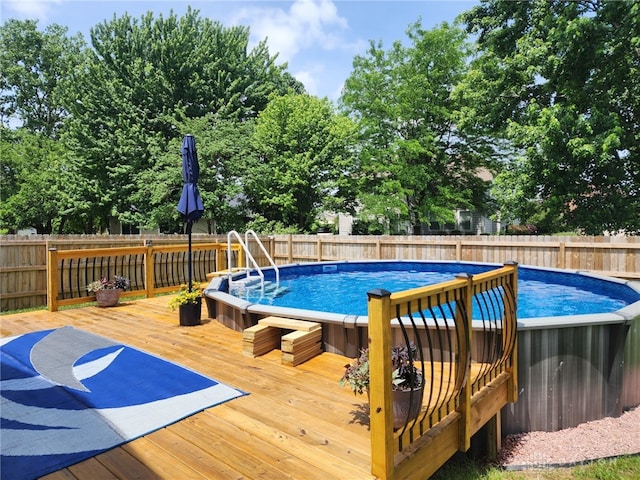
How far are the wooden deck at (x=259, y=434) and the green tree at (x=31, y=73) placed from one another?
90.3ft

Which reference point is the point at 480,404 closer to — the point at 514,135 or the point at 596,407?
the point at 596,407

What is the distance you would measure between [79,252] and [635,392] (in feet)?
26.1

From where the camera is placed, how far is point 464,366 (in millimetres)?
2564

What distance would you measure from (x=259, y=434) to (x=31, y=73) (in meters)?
31.1

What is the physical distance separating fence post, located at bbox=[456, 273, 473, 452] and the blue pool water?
150 inches

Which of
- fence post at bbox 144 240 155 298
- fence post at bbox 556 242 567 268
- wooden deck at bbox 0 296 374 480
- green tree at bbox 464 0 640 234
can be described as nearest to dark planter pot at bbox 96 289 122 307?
fence post at bbox 144 240 155 298

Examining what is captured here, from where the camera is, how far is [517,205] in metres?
13.9

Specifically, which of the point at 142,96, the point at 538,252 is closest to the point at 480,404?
the point at 538,252

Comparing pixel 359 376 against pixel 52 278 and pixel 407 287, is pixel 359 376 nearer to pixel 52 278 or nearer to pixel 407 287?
pixel 52 278

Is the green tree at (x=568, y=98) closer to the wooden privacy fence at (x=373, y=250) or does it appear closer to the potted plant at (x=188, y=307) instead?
the wooden privacy fence at (x=373, y=250)

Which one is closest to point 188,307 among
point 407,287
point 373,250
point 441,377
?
point 441,377

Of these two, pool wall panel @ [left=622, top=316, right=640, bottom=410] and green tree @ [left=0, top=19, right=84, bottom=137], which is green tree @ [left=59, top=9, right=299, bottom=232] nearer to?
green tree @ [left=0, top=19, right=84, bottom=137]

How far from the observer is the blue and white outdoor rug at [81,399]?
2.39m

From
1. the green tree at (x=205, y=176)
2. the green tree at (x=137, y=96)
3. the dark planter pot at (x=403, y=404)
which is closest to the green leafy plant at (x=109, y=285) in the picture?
the dark planter pot at (x=403, y=404)
